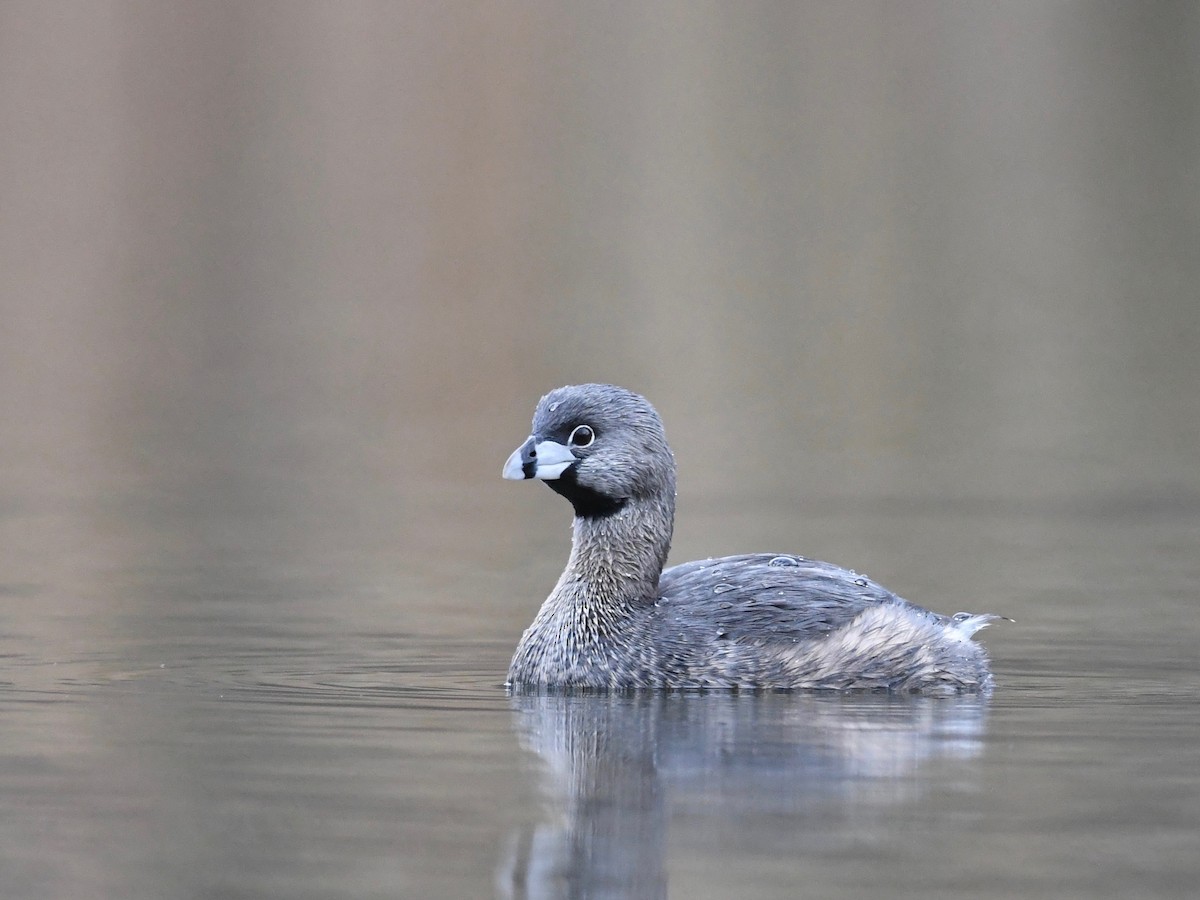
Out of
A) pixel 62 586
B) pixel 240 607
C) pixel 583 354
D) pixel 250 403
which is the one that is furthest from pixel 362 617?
pixel 583 354

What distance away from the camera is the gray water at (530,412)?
905 cm

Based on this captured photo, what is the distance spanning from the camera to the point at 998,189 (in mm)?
89688

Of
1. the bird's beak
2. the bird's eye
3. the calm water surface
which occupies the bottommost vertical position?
the calm water surface

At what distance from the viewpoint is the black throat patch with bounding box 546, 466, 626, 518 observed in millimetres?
12852

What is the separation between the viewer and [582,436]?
41.9 ft

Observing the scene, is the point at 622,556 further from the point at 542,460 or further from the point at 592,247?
the point at 592,247

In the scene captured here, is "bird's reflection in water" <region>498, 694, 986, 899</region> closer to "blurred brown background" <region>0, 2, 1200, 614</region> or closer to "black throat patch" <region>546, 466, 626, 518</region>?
"black throat patch" <region>546, 466, 626, 518</region>

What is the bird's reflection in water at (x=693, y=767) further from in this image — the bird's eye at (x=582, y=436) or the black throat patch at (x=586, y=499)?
the bird's eye at (x=582, y=436)

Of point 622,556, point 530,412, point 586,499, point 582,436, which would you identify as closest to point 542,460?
point 582,436

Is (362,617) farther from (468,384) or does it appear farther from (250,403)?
(468,384)

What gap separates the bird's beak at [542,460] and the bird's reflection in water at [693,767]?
106 centimetres

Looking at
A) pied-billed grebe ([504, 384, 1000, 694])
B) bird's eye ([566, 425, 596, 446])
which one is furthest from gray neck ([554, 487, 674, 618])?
bird's eye ([566, 425, 596, 446])

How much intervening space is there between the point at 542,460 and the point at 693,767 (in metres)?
2.87

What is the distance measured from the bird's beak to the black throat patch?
0.11 m
